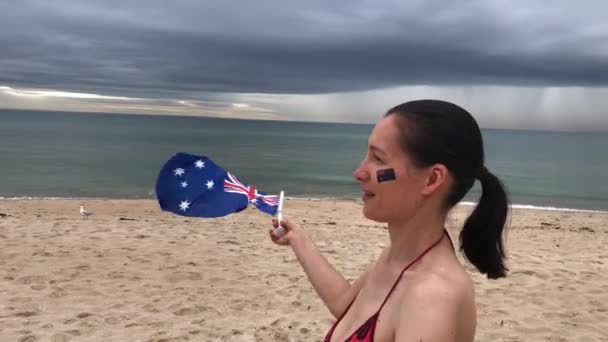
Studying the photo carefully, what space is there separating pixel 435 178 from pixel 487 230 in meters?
0.34

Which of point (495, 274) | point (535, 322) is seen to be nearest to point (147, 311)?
point (535, 322)

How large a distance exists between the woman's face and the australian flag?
1090 millimetres

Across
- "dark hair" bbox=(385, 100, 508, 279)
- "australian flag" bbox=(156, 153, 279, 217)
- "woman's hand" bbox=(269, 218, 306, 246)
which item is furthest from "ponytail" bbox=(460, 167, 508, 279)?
"australian flag" bbox=(156, 153, 279, 217)

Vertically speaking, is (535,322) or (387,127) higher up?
(387,127)

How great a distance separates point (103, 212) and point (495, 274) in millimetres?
16298

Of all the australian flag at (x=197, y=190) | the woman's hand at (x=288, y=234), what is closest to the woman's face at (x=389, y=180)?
the woman's hand at (x=288, y=234)

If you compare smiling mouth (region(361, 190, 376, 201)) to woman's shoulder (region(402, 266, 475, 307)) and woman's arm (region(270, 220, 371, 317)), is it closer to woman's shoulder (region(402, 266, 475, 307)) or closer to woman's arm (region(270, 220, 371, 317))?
woman's shoulder (region(402, 266, 475, 307))

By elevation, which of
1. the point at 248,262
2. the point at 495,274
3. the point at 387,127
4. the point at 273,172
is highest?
the point at 387,127

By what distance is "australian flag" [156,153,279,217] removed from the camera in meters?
2.42

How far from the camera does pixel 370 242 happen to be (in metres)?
10.7

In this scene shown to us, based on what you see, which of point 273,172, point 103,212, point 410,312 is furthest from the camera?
point 273,172

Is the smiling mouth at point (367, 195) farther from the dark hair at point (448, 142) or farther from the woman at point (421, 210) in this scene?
the dark hair at point (448, 142)

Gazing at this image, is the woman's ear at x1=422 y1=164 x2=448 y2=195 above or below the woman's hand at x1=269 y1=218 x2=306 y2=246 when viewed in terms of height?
above

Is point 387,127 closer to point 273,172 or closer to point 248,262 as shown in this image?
point 248,262
